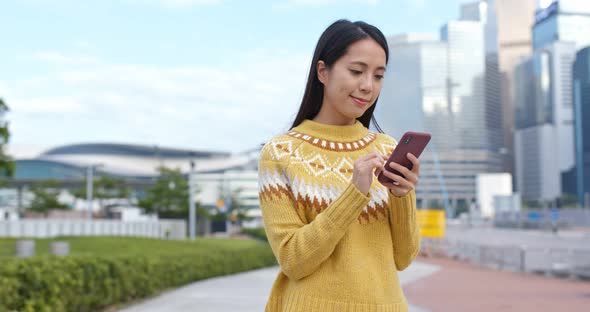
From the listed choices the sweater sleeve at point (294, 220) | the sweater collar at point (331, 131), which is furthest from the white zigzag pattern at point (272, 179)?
the sweater collar at point (331, 131)

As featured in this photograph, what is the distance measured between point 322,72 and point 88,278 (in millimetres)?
7826

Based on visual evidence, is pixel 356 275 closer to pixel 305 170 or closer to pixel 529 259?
pixel 305 170

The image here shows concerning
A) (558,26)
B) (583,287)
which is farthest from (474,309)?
(558,26)

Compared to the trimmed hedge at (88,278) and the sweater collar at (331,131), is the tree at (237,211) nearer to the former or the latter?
the trimmed hedge at (88,278)

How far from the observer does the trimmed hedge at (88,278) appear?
24.3ft

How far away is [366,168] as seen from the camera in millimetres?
A: 1956

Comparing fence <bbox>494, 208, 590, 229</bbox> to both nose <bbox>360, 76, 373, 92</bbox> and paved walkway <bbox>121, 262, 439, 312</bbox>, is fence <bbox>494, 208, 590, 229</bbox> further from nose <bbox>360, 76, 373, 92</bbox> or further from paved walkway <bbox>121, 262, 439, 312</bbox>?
nose <bbox>360, 76, 373, 92</bbox>

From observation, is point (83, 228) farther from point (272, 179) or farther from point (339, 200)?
point (339, 200)

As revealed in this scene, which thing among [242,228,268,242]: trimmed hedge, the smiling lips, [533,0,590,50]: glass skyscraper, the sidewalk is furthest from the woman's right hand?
[533,0,590,50]: glass skyscraper

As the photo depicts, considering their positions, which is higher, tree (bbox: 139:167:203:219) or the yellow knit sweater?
the yellow knit sweater

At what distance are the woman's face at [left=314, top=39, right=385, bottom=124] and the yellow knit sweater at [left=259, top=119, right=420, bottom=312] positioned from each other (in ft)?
0.31

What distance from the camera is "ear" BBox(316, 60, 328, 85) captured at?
229 centimetres

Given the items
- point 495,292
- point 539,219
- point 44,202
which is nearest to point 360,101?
point 495,292

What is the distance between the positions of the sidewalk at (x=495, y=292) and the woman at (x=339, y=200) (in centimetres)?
955
